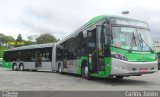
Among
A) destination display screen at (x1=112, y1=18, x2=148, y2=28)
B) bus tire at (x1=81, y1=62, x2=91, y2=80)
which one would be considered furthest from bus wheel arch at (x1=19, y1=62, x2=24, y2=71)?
destination display screen at (x1=112, y1=18, x2=148, y2=28)

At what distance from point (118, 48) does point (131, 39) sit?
2.90 feet

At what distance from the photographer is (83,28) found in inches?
724

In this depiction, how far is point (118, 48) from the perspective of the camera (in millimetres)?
13992

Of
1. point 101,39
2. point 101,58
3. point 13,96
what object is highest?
point 101,39

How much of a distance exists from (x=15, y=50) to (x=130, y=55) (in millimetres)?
25198

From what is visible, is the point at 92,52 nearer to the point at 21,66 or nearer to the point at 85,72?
the point at 85,72

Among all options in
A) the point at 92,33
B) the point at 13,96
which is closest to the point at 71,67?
the point at 92,33

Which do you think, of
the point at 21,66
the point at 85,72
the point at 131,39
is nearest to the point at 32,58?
the point at 21,66

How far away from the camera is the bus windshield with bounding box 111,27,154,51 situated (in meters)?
14.2

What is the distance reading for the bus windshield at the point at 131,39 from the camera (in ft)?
46.5

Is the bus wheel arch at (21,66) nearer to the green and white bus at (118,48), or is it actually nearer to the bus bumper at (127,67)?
the green and white bus at (118,48)

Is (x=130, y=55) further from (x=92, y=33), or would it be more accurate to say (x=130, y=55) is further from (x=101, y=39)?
(x=92, y=33)

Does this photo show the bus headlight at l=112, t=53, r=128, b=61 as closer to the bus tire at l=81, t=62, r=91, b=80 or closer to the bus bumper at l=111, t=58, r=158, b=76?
the bus bumper at l=111, t=58, r=158, b=76

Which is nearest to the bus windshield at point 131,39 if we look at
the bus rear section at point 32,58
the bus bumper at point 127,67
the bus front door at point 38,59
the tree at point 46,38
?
the bus bumper at point 127,67
